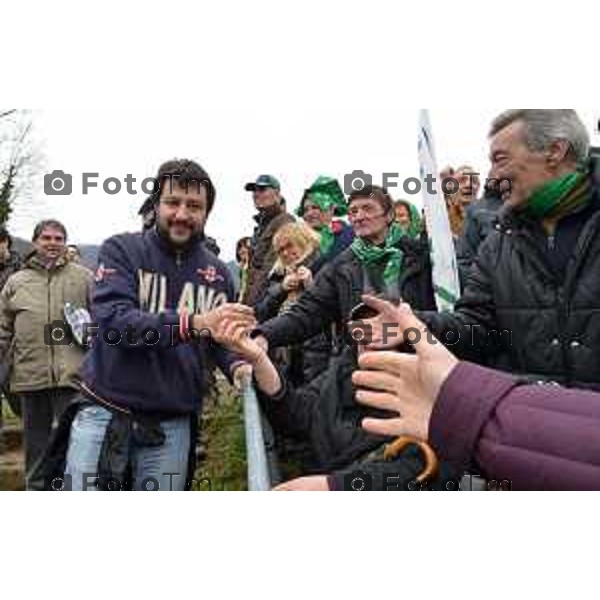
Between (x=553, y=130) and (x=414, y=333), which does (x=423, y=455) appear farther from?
(x=553, y=130)

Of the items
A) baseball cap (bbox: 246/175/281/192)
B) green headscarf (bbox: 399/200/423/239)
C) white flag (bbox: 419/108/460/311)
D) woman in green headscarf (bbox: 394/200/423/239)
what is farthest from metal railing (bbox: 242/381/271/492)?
baseball cap (bbox: 246/175/281/192)

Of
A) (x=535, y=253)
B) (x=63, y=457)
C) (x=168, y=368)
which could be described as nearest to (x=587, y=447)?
(x=535, y=253)

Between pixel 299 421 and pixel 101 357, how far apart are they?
64cm

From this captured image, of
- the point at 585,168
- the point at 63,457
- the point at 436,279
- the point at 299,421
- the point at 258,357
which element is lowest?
the point at 63,457

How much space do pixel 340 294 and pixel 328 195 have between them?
1.35 m

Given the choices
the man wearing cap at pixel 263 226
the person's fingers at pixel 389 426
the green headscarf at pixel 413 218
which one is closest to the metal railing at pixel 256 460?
the person's fingers at pixel 389 426

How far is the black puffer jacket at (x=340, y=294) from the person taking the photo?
2.97m

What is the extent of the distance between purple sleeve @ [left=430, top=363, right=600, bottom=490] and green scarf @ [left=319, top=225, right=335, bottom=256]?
2.97m

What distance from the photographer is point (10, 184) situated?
522 cm

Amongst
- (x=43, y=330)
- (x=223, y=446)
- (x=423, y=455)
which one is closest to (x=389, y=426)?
(x=423, y=455)

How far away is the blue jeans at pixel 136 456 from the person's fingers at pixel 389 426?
1607 millimetres

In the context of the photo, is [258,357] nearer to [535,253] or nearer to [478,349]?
[478,349]

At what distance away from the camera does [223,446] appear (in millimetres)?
4512

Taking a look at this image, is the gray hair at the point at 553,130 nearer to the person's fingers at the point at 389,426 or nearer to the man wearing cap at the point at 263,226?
the person's fingers at the point at 389,426
